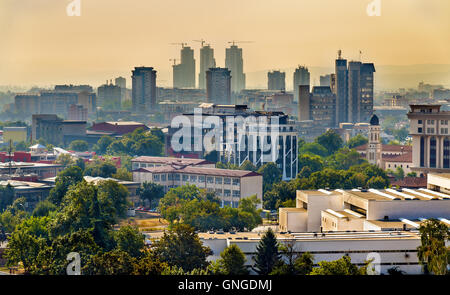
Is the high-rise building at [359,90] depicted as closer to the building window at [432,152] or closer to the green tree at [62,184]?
the building window at [432,152]

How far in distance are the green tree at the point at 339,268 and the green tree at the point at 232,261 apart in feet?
3.28

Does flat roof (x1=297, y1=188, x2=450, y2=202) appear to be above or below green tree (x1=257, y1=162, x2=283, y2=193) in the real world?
above

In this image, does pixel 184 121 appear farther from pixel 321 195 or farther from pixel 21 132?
pixel 321 195

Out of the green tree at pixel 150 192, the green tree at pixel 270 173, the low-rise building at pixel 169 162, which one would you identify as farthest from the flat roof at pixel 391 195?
the low-rise building at pixel 169 162

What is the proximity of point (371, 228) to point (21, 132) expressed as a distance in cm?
4123

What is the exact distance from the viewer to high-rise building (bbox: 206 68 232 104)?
69.0 metres

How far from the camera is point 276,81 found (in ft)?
299

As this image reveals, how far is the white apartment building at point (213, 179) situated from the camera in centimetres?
2819

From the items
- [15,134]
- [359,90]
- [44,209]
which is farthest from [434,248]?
[359,90]

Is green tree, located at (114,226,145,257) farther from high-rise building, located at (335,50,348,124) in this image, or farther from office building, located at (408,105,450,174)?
high-rise building, located at (335,50,348,124)

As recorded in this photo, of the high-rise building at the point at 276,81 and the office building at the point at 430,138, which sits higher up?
the high-rise building at the point at 276,81

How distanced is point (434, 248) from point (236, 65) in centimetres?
6612

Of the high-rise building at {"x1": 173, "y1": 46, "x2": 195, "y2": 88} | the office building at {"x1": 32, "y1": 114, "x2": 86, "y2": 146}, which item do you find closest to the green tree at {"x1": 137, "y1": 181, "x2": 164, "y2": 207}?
the office building at {"x1": 32, "y1": 114, "x2": 86, "y2": 146}

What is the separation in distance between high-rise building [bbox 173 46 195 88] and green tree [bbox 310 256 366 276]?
2549 inches
